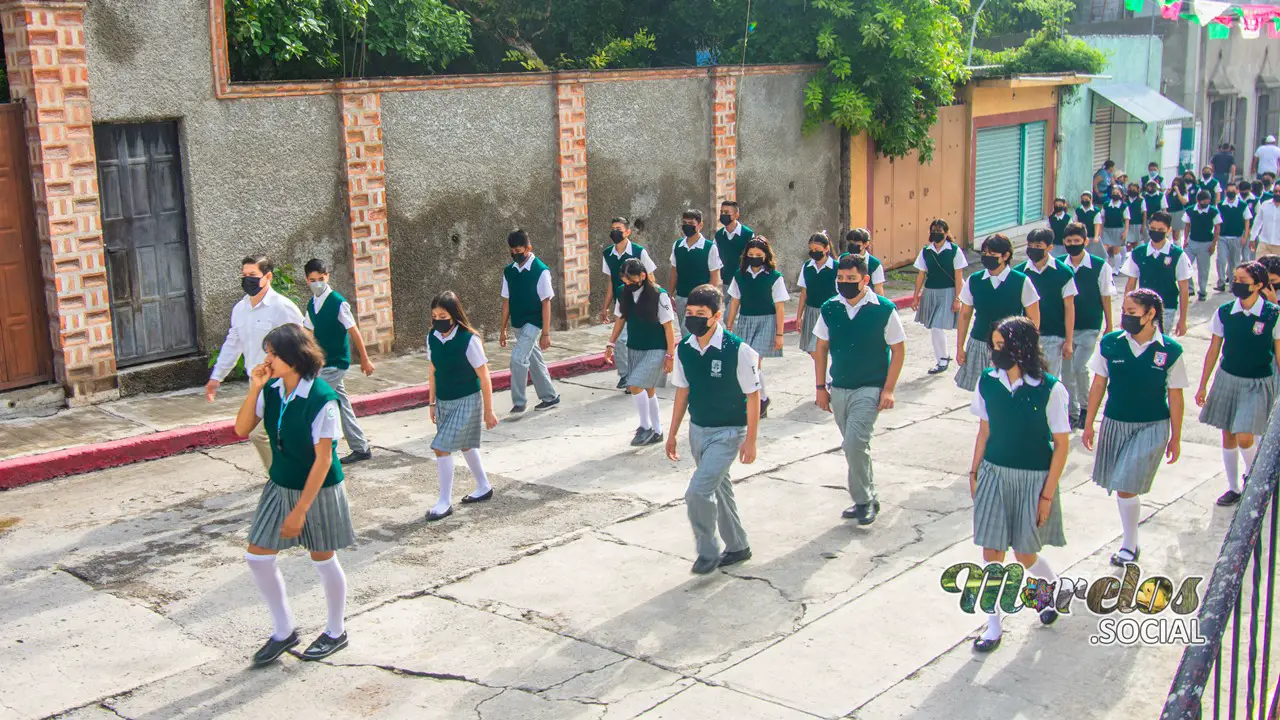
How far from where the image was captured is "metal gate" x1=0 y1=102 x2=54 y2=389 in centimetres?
1152

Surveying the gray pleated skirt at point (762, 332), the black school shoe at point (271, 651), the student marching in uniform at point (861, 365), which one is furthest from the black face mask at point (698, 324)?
the gray pleated skirt at point (762, 332)

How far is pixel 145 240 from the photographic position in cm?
1255

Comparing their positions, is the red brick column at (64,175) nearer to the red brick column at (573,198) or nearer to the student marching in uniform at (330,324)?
the student marching in uniform at (330,324)

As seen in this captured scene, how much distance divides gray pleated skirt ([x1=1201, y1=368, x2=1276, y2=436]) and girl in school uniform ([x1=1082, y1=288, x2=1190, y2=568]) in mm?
1301

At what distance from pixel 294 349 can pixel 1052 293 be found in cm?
655

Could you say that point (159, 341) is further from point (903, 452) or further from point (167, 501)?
point (903, 452)

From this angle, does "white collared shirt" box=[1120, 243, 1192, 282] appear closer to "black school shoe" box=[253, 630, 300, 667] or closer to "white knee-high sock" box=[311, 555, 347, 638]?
"white knee-high sock" box=[311, 555, 347, 638]

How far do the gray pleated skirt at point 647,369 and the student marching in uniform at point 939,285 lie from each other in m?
4.03

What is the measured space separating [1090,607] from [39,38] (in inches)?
375

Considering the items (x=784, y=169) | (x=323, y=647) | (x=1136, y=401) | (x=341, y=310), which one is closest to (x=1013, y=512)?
(x=1136, y=401)

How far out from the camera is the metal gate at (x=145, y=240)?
12258 mm

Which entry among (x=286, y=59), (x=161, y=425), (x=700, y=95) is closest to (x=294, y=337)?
(x=161, y=425)

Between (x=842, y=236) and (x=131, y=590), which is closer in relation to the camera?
(x=131, y=590)

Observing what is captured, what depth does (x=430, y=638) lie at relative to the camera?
7176mm
